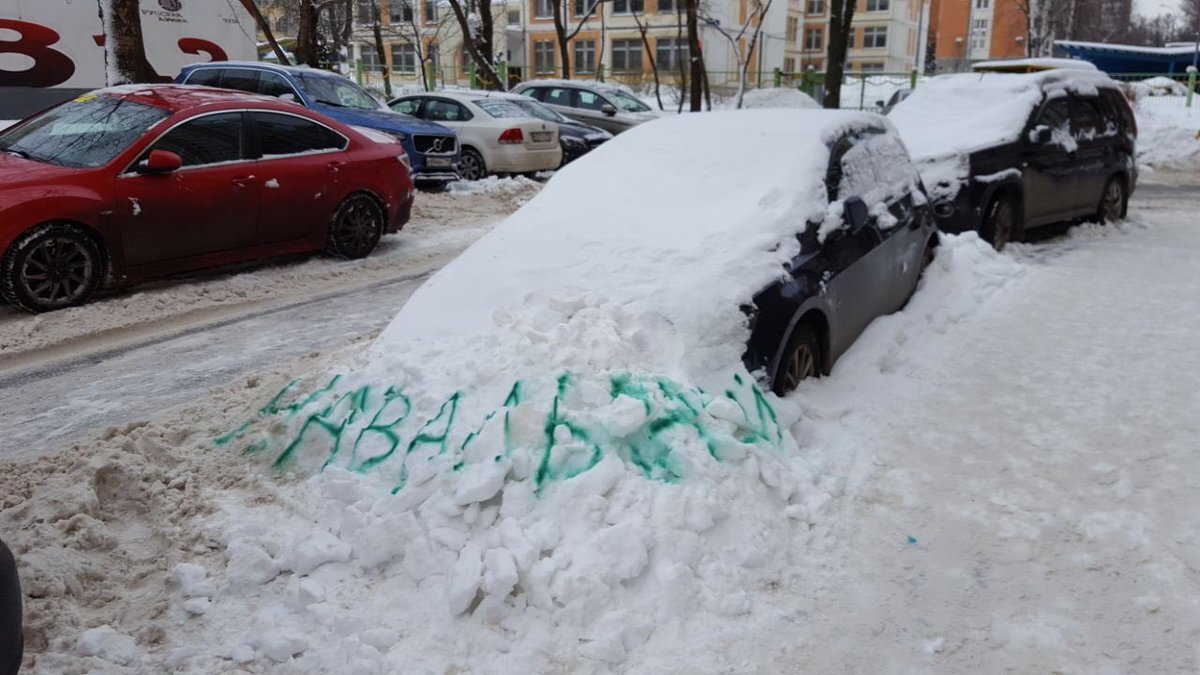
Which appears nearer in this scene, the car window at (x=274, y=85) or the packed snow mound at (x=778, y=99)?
the car window at (x=274, y=85)

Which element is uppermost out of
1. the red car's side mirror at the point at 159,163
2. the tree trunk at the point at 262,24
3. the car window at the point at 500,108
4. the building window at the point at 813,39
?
the building window at the point at 813,39

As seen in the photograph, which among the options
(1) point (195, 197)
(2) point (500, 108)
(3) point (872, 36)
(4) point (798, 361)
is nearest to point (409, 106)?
(2) point (500, 108)

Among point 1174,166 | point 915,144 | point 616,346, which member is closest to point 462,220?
point 915,144

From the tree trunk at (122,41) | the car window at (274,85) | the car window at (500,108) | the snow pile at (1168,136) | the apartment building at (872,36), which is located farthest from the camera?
the apartment building at (872,36)

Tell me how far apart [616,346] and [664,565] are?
1134mm

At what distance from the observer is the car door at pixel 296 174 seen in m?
8.65

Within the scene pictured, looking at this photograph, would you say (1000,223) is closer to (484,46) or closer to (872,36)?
(484,46)

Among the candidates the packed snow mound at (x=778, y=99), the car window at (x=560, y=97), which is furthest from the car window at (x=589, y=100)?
the packed snow mound at (x=778, y=99)

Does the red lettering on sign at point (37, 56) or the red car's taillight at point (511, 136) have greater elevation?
the red lettering on sign at point (37, 56)

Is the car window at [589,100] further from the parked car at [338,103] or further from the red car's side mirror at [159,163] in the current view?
the red car's side mirror at [159,163]

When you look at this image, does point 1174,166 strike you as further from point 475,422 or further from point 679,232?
point 475,422

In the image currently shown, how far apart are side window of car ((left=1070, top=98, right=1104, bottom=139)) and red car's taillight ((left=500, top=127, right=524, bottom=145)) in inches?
314

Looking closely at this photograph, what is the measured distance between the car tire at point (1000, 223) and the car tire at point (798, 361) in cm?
494

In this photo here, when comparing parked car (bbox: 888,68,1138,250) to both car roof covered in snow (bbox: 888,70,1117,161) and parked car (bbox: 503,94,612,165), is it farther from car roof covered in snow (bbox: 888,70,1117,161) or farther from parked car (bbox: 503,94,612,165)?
parked car (bbox: 503,94,612,165)
